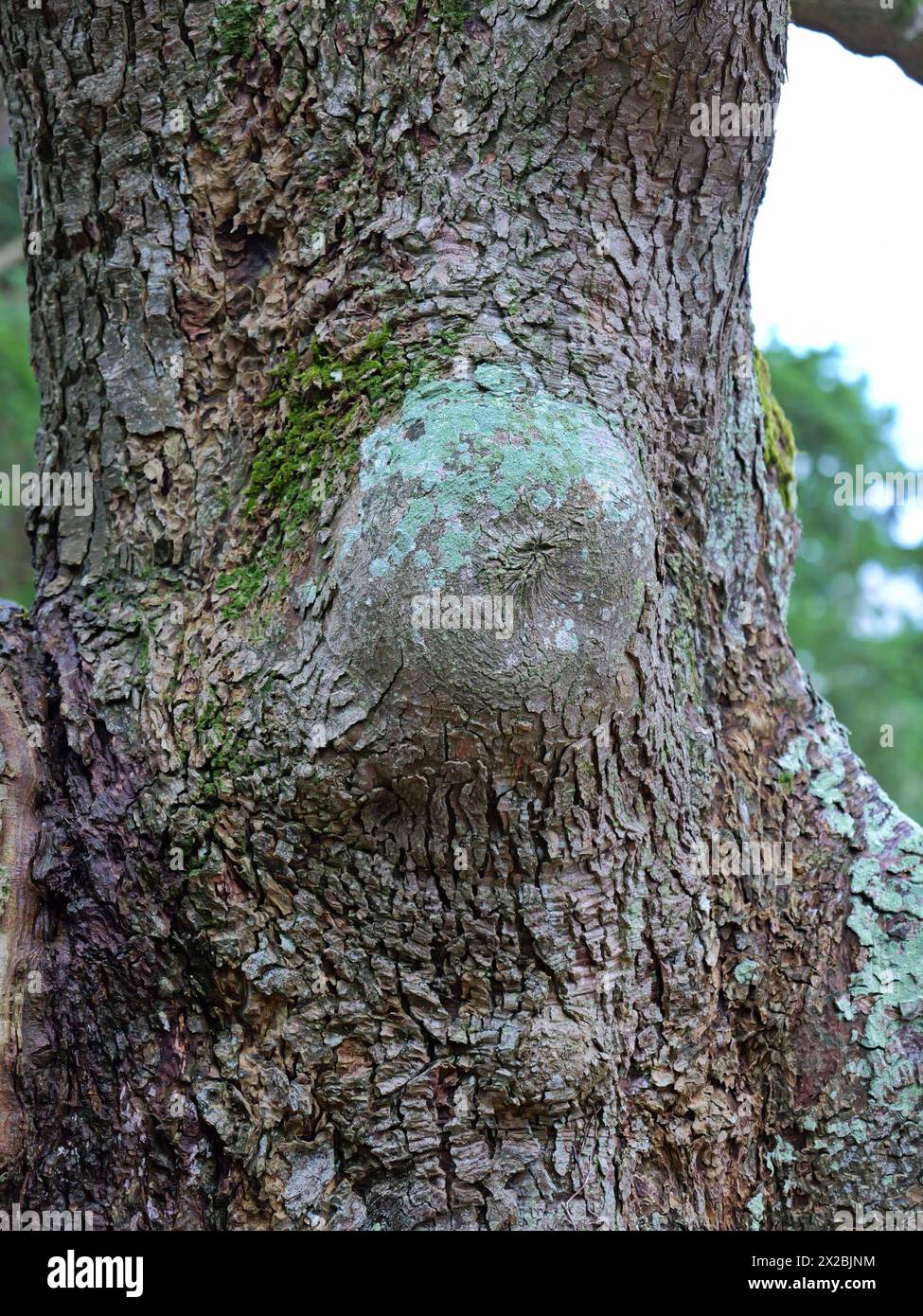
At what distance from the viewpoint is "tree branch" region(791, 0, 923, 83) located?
2.83 m

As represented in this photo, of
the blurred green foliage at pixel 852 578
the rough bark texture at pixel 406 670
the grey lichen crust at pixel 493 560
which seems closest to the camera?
the grey lichen crust at pixel 493 560

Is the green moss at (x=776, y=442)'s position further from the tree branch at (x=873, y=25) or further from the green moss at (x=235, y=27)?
the green moss at (x=235, y=27)

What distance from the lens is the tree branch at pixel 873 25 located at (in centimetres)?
283

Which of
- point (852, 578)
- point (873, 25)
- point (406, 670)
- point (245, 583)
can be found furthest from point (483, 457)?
point (852, 578)

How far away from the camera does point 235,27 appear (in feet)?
6.81

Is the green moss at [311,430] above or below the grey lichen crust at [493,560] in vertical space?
above

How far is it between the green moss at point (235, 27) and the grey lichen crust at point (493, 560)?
849 mm

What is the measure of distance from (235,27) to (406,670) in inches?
51.5

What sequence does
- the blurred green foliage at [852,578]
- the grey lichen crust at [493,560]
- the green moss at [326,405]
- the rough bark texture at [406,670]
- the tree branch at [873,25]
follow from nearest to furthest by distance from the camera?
the grey lichen crust at [493,560] < the rough bark texture at [406,670] < the green moss at [326,405] < the tree branch at [873,25] < the blurred green foliage at [852,578]

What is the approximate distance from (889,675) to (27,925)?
9627 millimetres

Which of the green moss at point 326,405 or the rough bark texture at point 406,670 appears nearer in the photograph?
the rough bark texture at point 406,670

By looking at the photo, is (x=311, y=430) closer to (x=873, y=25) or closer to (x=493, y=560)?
(x=493, y=560)

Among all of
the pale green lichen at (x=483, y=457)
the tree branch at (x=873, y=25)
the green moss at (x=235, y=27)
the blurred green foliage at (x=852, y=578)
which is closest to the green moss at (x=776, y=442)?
the pale green lichen at (x=483, y=457)
